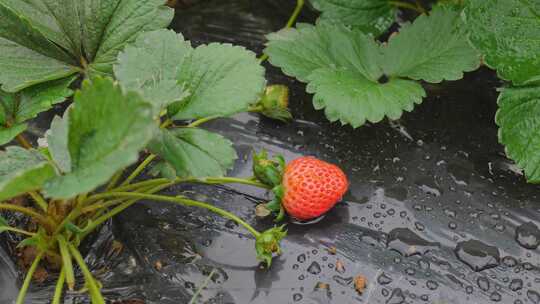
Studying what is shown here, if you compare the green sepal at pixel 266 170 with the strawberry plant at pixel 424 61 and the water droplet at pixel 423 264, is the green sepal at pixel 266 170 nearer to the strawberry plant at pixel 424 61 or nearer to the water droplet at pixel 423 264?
the strawberry plant at pixel 424 61

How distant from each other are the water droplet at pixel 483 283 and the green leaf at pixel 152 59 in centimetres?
60

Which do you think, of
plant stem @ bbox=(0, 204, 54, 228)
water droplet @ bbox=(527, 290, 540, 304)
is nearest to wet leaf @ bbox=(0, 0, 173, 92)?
plant stem @ bbox=(0, 204, 54, 228)

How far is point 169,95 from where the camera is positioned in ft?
3.13

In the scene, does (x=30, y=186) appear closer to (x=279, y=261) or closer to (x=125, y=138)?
(x=125, y=138)

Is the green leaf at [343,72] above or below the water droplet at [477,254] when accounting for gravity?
above

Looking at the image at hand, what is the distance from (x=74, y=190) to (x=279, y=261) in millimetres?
448

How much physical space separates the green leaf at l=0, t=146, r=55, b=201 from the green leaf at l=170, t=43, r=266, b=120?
238mm

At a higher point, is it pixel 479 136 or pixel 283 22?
pixel 283 22

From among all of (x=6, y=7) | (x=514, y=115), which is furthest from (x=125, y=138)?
(x=514, y=115)

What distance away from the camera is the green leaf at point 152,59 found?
3.44 ft

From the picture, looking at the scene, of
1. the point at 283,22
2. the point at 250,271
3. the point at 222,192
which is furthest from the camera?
the point at 283,22

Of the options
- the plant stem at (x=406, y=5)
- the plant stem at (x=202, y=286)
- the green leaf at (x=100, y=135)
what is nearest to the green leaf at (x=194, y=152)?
the green leaf at (x=100, y=135)

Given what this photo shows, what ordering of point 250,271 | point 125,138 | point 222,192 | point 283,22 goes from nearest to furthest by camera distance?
point 125,138 → point 250,271 → point 222,192 → point 283,22

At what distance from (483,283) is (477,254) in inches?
2.4
